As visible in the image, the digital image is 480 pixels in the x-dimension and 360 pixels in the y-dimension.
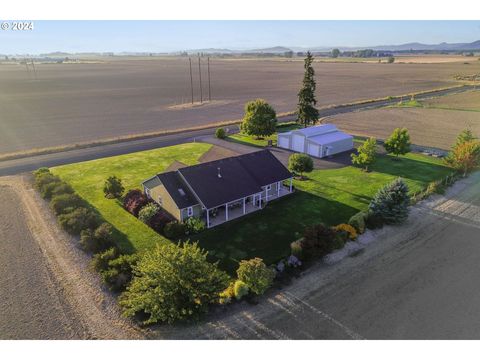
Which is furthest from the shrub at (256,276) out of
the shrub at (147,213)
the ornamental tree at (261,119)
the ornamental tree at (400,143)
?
the ornamental tree at (261,119)

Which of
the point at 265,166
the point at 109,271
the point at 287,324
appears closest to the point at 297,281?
the point at 287,324

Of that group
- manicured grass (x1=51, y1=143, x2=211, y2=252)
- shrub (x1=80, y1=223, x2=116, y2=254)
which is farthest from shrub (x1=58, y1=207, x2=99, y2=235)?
shrub (x1=80, y1=223, x2=116, y2=254)

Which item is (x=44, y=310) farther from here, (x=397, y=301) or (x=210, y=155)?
(x=210, y=155)

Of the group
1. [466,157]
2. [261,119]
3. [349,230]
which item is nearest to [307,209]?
[349,230]

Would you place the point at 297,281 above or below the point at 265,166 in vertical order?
below

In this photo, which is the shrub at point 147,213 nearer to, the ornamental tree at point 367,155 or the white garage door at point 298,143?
the ornamental tree at point 367,155

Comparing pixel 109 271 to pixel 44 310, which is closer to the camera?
pixel 44 310
